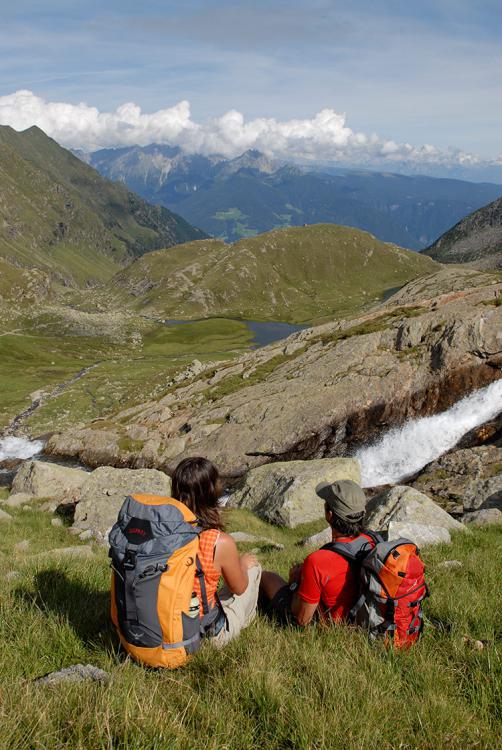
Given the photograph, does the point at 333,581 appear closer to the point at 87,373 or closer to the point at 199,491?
the point at 199,491

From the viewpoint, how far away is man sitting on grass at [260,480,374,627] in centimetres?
694

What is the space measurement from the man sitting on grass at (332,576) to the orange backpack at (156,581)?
1731mm

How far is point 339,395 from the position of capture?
144ft

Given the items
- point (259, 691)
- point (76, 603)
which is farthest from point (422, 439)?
point (259, 691)

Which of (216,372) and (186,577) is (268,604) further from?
(216,372)

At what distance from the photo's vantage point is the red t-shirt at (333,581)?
699 centimetres

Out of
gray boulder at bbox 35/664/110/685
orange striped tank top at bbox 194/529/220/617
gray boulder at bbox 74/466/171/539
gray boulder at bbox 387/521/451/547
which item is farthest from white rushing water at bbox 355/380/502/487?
gray boulder at bbox 35/664/110/685

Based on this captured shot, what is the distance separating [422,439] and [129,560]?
37.6 meters

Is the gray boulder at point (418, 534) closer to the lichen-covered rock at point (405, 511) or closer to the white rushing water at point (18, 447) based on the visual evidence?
the lichen-covered rock at point (405, 511)

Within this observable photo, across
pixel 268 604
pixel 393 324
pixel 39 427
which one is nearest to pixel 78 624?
pixel 268 604

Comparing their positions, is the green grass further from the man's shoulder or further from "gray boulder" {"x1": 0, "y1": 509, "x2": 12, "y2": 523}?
"gray boulder" {"x1": 0, "y1": 509, "x2": 12, "y2": 523}

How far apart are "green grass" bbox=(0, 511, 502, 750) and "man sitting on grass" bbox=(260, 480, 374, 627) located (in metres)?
0.33

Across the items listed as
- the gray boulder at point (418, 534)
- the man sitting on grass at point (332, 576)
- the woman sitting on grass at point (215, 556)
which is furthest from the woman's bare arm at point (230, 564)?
the gray boulder at point (418, 534)

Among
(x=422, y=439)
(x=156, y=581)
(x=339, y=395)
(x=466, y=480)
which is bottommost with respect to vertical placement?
(x=422, y=439)
